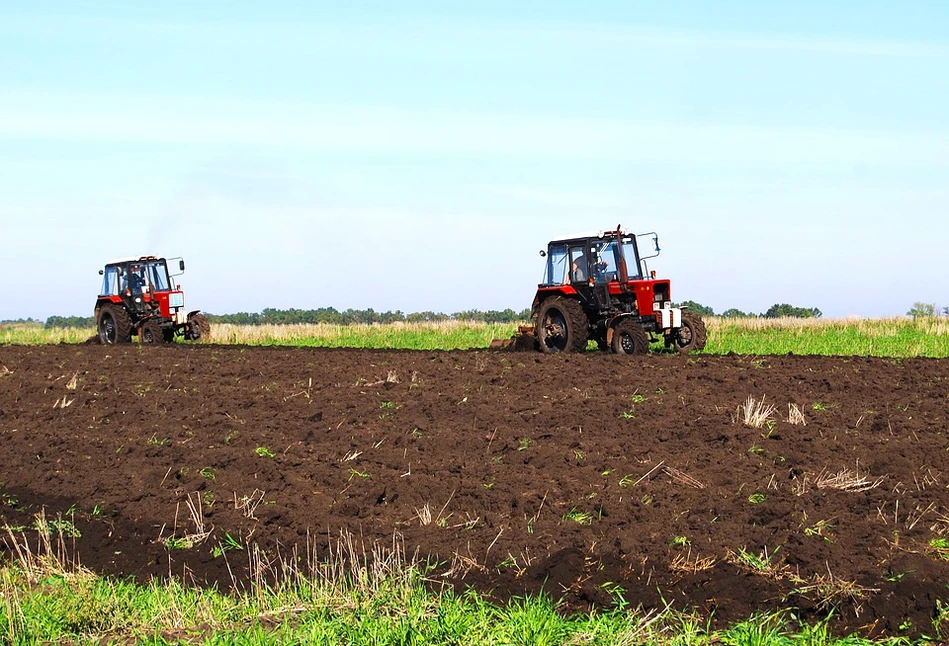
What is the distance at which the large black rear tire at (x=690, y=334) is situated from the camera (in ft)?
67.2

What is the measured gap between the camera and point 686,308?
820 inches

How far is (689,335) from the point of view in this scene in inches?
811

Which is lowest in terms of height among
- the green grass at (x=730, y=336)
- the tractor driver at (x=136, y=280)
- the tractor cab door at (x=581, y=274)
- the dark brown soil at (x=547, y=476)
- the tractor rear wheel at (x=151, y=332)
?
the dark brown soil at (x=547, y=476)

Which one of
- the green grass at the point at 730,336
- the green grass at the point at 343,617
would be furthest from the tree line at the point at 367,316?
the green grass at the point at 343,617

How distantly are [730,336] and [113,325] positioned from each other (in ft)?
55.3

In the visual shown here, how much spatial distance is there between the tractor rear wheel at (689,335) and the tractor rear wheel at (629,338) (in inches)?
48.5

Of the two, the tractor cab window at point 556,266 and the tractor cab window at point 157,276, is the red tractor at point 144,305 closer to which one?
the tractor cab window at point 157,276

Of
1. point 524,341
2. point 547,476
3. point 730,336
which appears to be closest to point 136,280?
point 524,341

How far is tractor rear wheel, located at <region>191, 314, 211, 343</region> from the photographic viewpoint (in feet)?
93.0

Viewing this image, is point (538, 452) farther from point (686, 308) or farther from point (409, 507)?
point (686, 308)

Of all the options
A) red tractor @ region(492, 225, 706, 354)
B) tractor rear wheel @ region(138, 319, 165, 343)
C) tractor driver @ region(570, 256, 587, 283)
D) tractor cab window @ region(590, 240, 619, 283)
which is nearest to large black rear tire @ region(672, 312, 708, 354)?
red tractor @ region(492, 225, 706, 354)

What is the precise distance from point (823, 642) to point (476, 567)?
2.54 m

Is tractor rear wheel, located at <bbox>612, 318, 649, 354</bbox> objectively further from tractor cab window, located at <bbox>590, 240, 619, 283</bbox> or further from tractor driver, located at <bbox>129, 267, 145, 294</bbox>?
tractor driver, located at <bbox>129, 267, 145, 294</bbox>

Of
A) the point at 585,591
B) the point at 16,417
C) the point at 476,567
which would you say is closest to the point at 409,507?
the point at 476,567
